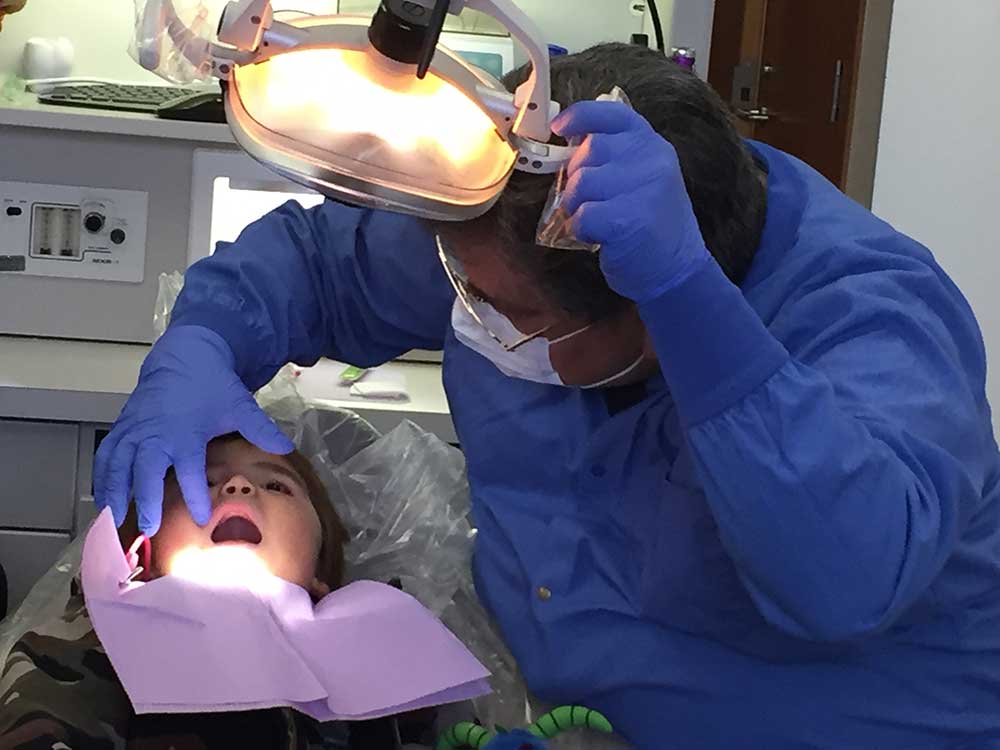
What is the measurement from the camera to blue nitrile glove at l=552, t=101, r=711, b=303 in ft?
2.66

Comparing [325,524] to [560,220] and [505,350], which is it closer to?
[505,350]

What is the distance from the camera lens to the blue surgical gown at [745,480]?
838mm

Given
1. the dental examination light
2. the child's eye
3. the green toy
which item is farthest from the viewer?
the child's eye

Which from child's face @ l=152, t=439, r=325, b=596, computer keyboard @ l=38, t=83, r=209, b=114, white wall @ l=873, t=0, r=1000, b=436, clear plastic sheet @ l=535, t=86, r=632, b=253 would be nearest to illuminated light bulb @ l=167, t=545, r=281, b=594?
child's face @ l=152, t=439, r=325, b=596

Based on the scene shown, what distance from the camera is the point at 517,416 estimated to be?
1236 mm

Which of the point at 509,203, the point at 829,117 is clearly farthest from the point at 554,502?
the point at 829,117

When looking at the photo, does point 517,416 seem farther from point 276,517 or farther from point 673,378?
point 673,378

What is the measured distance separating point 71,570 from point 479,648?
43 cm

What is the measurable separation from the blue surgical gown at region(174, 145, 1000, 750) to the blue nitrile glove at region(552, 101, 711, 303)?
23mm

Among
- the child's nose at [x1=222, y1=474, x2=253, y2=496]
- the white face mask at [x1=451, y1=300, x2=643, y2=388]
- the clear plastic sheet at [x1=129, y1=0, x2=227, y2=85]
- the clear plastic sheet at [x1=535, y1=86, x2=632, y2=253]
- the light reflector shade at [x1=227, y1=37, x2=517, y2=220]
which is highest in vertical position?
the clear plastic sheet at [x1=129, y1=0, x2=227, y2=85]

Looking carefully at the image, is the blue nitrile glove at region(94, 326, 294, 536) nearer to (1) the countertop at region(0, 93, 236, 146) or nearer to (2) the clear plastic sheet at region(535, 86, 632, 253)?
(2) the clear plastic sheet at region(535, 86, 632, 253)

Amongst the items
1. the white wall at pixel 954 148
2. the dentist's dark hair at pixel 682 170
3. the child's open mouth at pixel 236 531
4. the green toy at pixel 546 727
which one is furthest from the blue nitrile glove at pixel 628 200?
the white wall at pixel 954 148

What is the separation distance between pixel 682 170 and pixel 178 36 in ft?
1.27

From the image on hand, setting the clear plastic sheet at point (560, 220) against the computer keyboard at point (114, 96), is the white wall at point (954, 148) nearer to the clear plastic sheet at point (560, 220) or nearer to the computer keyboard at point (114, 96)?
the computer keyboard at point (114, 96)
